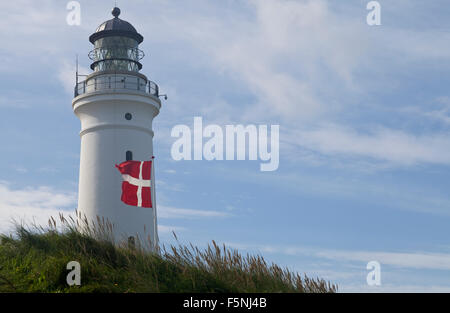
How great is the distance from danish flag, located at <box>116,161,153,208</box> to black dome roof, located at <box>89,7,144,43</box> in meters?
7.87

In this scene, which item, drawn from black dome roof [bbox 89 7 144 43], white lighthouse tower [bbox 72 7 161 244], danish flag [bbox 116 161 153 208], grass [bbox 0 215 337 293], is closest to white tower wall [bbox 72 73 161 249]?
white lighthouse tower [bbox 72 7 161 244]

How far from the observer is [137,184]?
19.9 metres

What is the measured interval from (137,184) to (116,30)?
874 centimetres

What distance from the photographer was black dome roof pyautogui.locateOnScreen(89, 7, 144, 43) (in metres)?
25.3

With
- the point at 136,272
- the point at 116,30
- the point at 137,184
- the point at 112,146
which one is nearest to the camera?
the point at 136,272

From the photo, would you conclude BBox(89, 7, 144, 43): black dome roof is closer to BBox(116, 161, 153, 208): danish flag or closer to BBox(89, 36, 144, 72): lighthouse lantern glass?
BBox(89, 36, 144, 72): lighthouse lantern glass

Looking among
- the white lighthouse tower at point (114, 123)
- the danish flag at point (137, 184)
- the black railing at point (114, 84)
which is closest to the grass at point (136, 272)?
the danish flag at point (137, 184)

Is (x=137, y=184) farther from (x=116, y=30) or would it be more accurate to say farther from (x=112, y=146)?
(x=116, y=30)

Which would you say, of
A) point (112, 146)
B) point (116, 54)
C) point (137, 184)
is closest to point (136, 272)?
point (137, 184)

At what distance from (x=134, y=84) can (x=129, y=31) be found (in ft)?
8.42

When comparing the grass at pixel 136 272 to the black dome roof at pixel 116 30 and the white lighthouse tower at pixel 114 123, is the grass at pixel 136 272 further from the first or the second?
the black dome roof at pixel 116 30

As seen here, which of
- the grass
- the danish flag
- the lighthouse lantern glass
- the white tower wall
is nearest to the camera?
the grass
